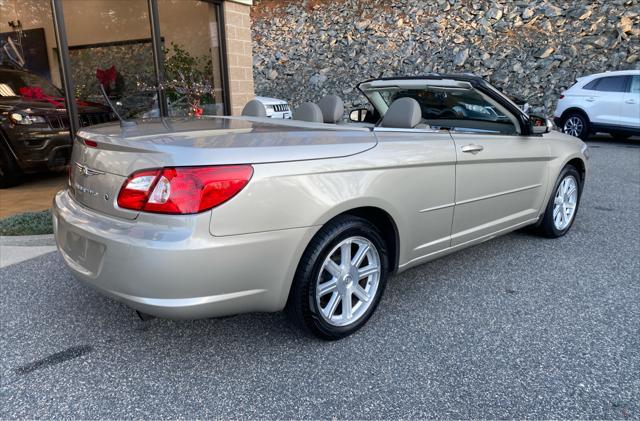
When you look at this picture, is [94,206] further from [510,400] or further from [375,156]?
[510,400]

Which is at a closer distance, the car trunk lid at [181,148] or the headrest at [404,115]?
the car trunk lid at [181,148]

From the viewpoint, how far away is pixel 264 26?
24.1m

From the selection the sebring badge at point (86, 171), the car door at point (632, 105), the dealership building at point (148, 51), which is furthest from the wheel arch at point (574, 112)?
the sebring badge at point (86, 171)

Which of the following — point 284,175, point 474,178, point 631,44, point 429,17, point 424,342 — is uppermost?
point 429,17

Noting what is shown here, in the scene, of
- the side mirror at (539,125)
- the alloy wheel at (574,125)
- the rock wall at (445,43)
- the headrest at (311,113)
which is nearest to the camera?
the headrest at (311,113)

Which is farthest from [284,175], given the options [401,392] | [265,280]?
[401,392]

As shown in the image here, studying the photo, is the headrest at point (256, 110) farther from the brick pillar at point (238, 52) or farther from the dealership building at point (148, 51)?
the brick pillar at point (238, 52)

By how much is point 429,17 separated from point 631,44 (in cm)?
790

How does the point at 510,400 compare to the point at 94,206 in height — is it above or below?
below

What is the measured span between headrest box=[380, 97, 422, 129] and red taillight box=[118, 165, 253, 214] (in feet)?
4.59

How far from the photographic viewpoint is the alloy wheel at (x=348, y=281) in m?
2.71

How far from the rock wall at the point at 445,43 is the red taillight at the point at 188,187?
15043mm

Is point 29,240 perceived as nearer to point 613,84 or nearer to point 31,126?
point 31,126

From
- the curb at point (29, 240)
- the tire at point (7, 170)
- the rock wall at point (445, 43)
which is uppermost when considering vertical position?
the rock wall at point (445, 43)
